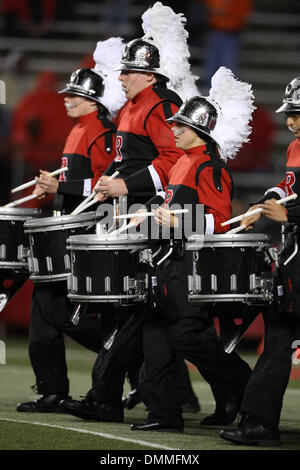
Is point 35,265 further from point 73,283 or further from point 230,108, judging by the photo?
point 230,108

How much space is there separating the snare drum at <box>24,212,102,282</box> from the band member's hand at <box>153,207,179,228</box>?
30.8 inches

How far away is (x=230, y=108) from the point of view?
7.12 m

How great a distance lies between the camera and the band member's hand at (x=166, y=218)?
21.9ft

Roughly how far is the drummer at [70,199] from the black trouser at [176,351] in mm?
845

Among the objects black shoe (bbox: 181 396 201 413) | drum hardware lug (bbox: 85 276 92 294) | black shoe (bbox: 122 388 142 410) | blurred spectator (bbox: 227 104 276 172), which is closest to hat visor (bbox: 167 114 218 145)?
drum hardware lug (bbox: 85 276 92 294)

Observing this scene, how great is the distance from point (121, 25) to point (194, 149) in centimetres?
983

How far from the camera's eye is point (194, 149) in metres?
6.96

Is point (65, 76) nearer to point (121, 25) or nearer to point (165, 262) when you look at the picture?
point (121, 25)

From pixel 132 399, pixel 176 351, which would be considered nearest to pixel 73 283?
pixel 176 351

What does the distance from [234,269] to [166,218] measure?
506 mm

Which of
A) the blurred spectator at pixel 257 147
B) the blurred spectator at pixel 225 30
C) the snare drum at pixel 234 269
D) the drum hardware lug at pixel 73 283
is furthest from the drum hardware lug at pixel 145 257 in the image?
the blurred spectator at pixel 225 30

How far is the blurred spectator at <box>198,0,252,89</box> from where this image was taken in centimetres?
1510
